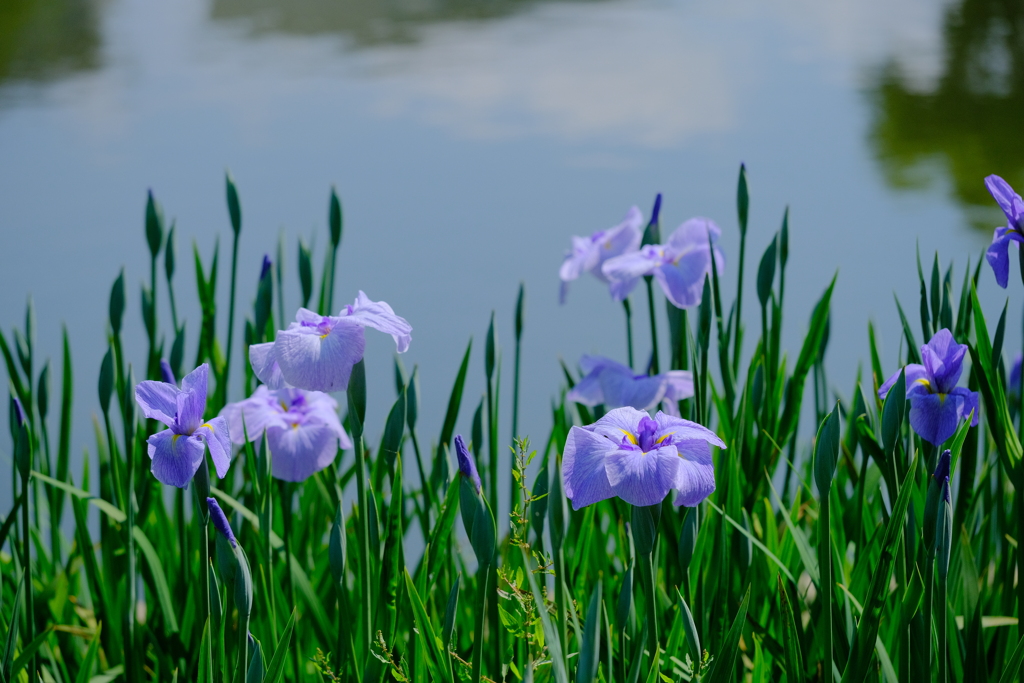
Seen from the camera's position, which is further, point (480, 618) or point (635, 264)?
point (635, 264)

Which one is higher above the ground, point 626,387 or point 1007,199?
point 1007,199

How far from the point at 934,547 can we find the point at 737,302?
38 centimetres

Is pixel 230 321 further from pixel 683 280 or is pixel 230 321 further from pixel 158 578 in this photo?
pixel 683 280

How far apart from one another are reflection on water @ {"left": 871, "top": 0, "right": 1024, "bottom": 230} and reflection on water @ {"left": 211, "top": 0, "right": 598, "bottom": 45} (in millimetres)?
2346

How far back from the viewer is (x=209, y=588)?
1.36 feet

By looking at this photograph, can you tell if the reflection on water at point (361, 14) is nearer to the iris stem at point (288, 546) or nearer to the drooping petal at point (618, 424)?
the iris stem at point (288, 546)

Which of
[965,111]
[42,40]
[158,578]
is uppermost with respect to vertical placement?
[42,40]

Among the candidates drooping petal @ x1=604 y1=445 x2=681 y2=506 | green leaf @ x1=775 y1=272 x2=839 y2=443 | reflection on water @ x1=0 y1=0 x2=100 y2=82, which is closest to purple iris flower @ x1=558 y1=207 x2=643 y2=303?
green leaf @ x1=775 y1=272 x2=839 y2=443

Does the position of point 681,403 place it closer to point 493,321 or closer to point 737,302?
point 737,302

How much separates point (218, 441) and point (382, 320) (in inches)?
4.4

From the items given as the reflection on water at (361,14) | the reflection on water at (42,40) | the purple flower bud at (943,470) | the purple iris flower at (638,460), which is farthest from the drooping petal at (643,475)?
the reflection on water at (361,14)

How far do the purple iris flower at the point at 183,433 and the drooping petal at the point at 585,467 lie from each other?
0.57ft

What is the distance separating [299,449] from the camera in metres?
0.60

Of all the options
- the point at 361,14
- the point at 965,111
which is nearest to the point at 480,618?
the point at 361,14
